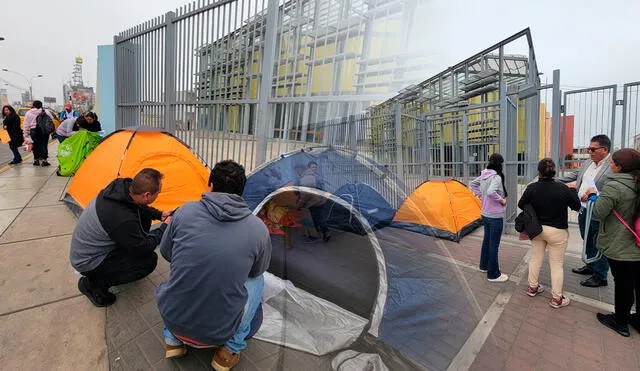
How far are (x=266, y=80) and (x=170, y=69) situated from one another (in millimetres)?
2592

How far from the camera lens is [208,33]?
16.2 feet

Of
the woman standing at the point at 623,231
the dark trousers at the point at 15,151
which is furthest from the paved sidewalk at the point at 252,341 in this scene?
the dark trousers at the point at 15,151

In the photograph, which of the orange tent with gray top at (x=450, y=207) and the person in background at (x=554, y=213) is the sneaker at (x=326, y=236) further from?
the orange tent with gray top at (x=450, y=207)

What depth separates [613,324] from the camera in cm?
277

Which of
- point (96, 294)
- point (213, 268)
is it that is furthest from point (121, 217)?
Answer: point (213, 268)

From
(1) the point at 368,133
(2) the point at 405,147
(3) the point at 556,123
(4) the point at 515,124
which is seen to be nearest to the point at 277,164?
(1) the point at 368,133

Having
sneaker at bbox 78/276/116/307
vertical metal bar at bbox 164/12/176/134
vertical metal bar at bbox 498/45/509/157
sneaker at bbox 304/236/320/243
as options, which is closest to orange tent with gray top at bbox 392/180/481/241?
vertical metal bar at bbox 498/45/509/157

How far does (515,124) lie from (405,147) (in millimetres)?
2264

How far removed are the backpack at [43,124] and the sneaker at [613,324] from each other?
444 inches

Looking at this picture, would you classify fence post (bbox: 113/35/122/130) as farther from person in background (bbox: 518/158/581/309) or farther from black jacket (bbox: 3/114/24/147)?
person in background (bbox: 518/158/581/309)

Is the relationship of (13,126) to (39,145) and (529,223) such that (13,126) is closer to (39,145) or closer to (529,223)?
(39,145)

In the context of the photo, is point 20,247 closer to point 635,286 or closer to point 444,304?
point 444,304

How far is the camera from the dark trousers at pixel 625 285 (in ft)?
8.78

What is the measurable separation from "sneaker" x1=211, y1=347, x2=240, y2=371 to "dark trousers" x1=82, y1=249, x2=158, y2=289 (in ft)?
3.98
